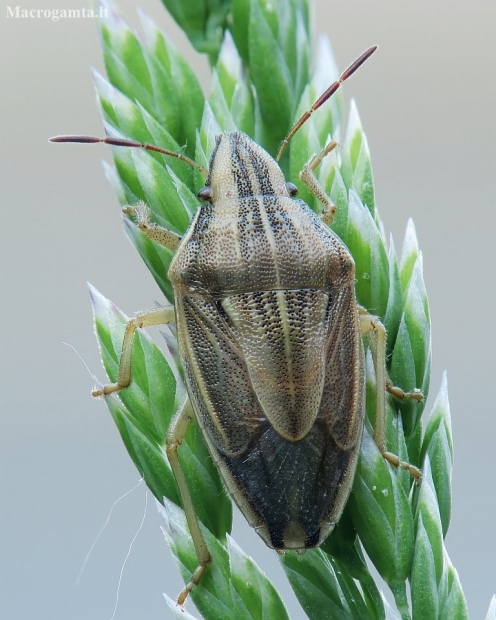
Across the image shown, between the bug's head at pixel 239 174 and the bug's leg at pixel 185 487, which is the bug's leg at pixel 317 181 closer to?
the bug's head at pixel 239 174

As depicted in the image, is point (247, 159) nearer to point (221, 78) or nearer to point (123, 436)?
point (221, 78)

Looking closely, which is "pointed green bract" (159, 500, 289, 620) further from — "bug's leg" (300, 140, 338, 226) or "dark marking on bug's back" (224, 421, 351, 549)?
"bug's leg" (300, 140, 338, 226)

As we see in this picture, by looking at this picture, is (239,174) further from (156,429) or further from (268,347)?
(156,429)

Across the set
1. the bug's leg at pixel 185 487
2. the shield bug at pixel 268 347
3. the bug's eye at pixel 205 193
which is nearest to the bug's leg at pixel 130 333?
the shield bug at pixel 268 347

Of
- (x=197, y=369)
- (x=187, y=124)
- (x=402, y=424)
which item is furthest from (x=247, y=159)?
(x=402, y=424)

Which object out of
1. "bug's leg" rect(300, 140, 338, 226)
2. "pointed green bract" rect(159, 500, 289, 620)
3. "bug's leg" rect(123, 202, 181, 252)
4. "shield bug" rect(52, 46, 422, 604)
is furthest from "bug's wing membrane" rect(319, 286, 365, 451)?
"bug's leg" rect(123, 202, 181, 252)

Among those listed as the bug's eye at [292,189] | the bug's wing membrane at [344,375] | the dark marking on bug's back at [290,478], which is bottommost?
the dark marking on bug's back at [290,478]

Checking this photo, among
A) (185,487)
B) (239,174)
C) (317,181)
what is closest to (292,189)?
(317,181)
